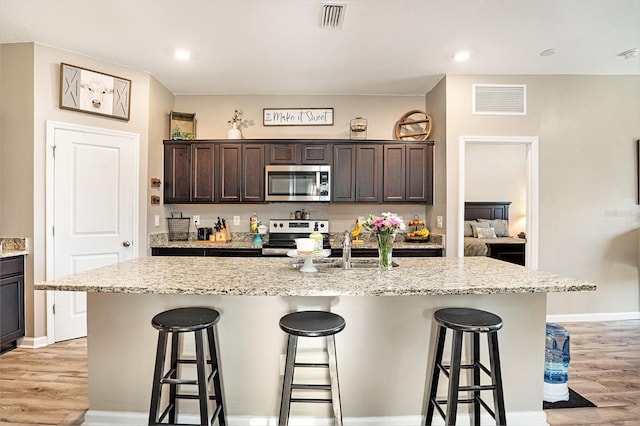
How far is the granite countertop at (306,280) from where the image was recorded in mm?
1544

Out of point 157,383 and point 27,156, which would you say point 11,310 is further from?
A: point 157,383

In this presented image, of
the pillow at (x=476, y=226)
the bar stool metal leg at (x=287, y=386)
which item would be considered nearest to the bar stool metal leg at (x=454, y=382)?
the bar stool metal leg at (x=287, y=386)

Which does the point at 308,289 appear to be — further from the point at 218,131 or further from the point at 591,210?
the point at 591,210

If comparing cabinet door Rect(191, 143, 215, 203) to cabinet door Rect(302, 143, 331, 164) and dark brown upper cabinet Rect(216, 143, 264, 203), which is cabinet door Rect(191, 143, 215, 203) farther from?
cabinet door Rect(302, 143, 331, 164)

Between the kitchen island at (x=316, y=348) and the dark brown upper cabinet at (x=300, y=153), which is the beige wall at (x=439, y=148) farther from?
the kitchen island at (x=316, y=348)

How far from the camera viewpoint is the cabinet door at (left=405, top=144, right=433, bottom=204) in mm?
3998

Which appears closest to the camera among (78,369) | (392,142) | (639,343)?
(78,369)

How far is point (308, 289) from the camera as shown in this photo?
60.8 inches

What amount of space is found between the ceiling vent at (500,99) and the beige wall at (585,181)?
0.07m

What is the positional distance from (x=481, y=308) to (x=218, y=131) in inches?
144

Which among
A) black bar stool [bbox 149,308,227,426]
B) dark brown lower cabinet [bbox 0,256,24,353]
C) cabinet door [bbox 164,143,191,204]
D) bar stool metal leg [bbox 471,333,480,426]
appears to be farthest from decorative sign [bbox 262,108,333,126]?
bar stool metal leg [bbox 471,333,480,426]

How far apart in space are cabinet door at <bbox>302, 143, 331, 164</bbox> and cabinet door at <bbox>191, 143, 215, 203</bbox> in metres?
1.11

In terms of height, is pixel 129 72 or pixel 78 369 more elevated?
pixel 129 72

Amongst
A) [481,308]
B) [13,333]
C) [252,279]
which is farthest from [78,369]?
[481,308]
